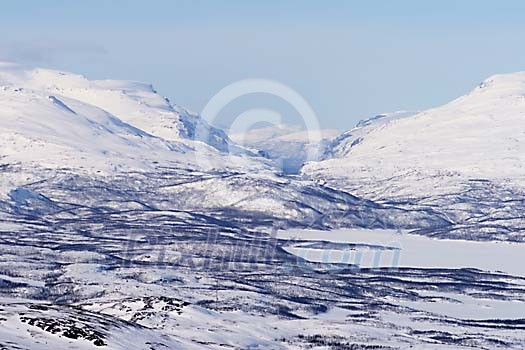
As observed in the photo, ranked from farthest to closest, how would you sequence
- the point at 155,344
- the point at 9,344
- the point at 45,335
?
the point at 155,344 → the point at 45,335 → the point at 9,344

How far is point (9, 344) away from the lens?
134625 mm

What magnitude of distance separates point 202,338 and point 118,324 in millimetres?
23993

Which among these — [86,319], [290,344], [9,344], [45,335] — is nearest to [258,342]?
[290,344]

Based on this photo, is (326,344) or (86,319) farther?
(326,344)

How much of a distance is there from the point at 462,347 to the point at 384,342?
41.5 ft

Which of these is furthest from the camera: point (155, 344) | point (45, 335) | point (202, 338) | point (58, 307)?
point (202, 338)

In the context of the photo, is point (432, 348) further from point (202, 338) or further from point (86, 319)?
point (86, 319)

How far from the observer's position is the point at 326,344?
193250 millimetres

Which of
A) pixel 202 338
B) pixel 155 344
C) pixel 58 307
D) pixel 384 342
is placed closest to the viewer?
pixel 155 344

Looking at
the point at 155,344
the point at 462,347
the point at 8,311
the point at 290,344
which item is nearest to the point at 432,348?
the point at 462,347

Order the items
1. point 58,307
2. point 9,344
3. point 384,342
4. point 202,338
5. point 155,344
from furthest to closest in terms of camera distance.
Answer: point 384,342
point 202,338
point 58,307
point 155,344
point 9,344

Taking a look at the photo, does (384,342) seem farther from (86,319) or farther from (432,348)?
(86,319)

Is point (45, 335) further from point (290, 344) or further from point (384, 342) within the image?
point (384, 342)

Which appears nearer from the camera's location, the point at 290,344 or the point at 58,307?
the point at 58,307
